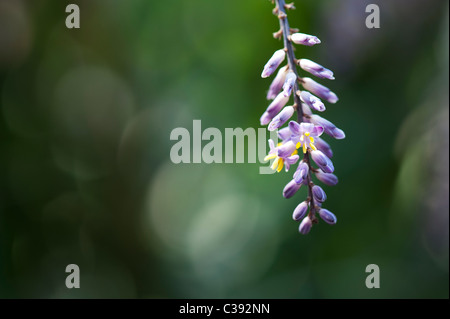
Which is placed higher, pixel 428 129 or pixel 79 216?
pixel 428 129

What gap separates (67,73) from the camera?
5805mm

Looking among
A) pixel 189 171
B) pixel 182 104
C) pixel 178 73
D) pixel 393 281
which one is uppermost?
pixel 178 73

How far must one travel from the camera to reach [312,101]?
7.26 ft

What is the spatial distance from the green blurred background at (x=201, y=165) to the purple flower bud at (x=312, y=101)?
2770 millimetres

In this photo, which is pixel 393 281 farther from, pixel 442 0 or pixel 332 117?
pixel 442 0

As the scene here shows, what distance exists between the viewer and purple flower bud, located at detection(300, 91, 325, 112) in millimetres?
2186

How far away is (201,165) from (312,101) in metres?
3.38

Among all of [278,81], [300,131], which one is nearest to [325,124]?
[300,131]

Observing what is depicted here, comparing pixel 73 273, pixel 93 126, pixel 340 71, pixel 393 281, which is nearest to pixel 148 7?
pixel 93 126

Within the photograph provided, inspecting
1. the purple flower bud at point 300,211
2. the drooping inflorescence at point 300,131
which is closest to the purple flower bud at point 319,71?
the drooping inflorescence at point 300,131

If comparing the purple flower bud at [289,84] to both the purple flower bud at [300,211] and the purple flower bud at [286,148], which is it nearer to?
the purple flower bud at [286,148]

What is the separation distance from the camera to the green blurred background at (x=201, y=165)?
500 centimetres

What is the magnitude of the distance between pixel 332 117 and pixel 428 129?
1.01m

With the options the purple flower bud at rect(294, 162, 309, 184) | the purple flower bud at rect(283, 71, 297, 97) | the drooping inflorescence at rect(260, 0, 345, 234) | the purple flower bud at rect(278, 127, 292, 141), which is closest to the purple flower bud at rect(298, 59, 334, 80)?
the drooping inflorescence at rect(260, 0, 345, 234)
